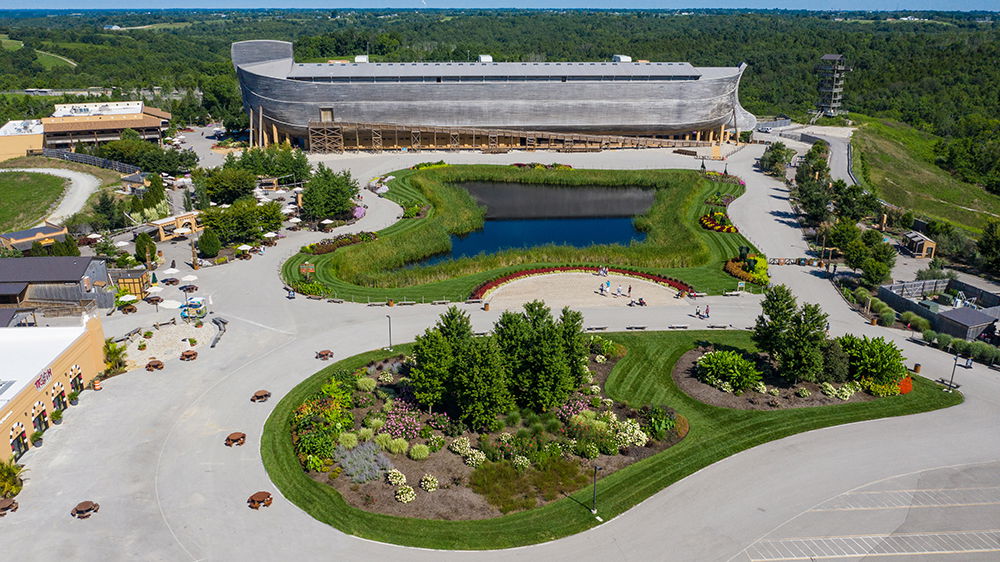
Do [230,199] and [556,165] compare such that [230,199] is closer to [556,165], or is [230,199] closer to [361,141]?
[361,141]

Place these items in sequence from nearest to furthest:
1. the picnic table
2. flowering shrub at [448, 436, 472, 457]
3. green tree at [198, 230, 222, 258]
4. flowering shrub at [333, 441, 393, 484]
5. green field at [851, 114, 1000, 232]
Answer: flowering shrub at [333, 441, 393, 484], flowering shrub at [448, 436, 472, 457], the picnic table, green tree at [198, 230, 222, 258], green field at [851, 114, 1000, 232]

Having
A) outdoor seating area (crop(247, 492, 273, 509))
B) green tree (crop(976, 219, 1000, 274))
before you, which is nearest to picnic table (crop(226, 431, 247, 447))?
outdoor seating area (crop(247, 492, 273, 509))

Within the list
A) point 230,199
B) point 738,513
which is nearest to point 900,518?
point 738,513

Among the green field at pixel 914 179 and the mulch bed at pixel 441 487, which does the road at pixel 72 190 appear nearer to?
the mulch bed at pixel 441 487

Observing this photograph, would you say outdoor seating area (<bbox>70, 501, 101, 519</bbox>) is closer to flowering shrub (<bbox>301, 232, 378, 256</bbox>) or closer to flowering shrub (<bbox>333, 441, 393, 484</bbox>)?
flowering shrub (<bbox>333, 441, 393, 484</bbox>)

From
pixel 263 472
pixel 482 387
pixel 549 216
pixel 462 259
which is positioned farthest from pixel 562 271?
pixel 263 472
